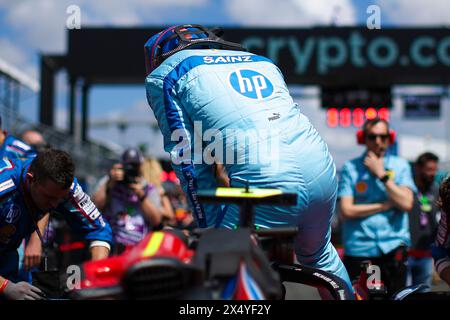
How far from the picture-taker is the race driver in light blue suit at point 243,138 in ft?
9.02

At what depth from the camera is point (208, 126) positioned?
111 inches

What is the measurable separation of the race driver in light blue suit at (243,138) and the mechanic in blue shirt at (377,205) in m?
2.59

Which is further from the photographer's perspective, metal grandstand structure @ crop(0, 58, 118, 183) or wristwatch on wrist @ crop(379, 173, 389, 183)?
metal grandstand structure @ crop(0, 58, 118, 183)

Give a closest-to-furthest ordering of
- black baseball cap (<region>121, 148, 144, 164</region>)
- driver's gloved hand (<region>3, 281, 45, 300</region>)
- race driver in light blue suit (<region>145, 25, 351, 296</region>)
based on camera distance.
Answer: race driver in light blue suit (<region>145, 25, 351, 296</region>)
driver's gloved hand (<region>3, 281, 45, 300</region>)
black baseball cap (<region>121, 148, 144, 164</region>)

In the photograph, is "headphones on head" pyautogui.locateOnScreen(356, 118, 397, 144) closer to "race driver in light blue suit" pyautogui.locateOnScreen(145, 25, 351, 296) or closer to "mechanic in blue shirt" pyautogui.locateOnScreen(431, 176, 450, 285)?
"mechanic in blue shirt" pyautogui.locateOnScreen(431, 176, 450, 285)

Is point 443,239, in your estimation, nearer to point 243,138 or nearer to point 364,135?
point 243,138

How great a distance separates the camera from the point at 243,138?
2.75 metres

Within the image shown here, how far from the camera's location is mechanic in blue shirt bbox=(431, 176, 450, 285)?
10.6 feet

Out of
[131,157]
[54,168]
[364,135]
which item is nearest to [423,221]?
[364,135]

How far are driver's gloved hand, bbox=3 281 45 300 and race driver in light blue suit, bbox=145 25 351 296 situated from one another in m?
0.88

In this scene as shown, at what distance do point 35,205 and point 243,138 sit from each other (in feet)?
4.43

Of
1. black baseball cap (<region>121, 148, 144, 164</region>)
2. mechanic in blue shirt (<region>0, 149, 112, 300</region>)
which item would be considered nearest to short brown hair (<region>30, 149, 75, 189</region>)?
mechanic in blue shirt (<region>0, 149, 112, 300</region>)

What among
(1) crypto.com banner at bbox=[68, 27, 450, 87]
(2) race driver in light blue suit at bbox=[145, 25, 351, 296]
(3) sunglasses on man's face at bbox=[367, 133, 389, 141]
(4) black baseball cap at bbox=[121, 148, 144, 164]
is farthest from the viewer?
(1) crypto.com banner at bbox=[68, 27, 450, 87]

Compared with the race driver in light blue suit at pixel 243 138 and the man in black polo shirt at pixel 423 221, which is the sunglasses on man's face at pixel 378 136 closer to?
the man in black polo shirt at pixel 423 221
